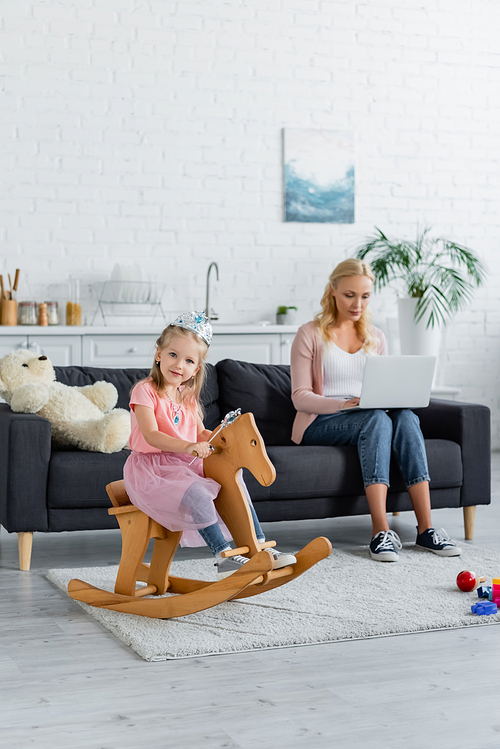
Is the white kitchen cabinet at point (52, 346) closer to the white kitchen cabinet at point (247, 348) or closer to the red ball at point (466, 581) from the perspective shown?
the white kitchen cabinet at point (247, 348)

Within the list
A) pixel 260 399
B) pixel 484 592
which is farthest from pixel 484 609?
pixel 260 399

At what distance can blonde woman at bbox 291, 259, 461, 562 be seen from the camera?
3020 mm

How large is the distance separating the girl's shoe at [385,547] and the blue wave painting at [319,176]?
286 cm

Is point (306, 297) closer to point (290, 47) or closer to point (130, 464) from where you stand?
point (290, 47)

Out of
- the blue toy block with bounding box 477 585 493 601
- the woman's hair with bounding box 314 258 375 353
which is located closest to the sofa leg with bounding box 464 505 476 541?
the woman's hair with bounding box 314 258 375 353

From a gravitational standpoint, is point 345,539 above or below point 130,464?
below

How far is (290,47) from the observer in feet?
17.6

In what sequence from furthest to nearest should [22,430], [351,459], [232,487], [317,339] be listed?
[317,339] < [351,459] < [22,430] < [232,487]

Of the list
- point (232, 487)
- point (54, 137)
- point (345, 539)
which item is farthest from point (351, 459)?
point (54, 137)

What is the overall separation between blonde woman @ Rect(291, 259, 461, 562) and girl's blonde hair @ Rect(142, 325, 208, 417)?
2.57ft

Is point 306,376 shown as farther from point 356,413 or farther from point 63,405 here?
point 63,405

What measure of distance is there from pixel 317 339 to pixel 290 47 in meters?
2.71

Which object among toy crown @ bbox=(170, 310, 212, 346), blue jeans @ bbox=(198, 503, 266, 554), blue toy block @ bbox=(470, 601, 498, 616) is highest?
toy crown @ bbox=(170, 310, 212, 346)

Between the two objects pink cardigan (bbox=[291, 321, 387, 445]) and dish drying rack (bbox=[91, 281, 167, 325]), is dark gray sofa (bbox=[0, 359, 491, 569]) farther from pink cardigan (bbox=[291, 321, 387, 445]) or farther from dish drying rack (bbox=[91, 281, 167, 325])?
dish drying rack (bbox=[91, 281, 167, 325])
